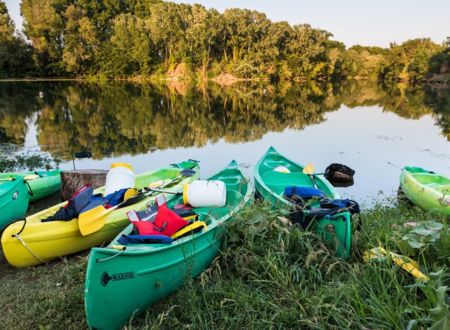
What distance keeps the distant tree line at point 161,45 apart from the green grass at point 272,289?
47.1 metres

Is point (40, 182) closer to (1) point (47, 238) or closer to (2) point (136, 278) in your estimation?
(1) point (47, 238)

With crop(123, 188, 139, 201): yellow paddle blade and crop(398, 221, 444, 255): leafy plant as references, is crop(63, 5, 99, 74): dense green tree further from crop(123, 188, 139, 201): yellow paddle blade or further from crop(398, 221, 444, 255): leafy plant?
crop(398, 221, 444, 255): leafy plant

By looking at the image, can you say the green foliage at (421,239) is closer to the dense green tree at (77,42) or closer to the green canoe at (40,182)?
the green canoe at (40,182)

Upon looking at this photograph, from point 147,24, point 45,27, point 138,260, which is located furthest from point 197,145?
point 45,27

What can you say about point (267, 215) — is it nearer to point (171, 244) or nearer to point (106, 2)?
point (171, 244)

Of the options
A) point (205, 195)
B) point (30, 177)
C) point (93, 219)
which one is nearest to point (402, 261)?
point (205, 195)

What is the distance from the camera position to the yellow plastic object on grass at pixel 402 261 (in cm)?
285

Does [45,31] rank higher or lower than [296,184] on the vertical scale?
higher

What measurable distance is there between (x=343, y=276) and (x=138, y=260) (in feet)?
6.53

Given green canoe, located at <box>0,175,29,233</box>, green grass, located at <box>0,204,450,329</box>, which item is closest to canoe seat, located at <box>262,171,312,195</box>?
green grass, located at <box>0,204,450,329</box>

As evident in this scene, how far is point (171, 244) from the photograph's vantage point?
3.56 meters

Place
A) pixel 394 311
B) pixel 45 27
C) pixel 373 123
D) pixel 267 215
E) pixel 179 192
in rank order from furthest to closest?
pixel 45 27 < pixel 373 123 < pixel 179 192 < pixel 267 215 < pixel 394 311

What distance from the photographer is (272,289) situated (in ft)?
11.0

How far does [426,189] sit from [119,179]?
5429 millimetres
